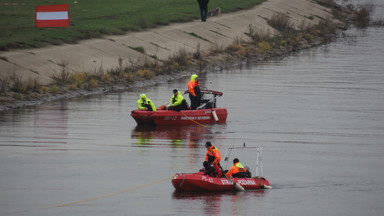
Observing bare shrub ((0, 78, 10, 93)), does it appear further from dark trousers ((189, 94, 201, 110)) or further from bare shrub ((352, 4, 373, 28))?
bare shrub ((352, 4, 373, 28))

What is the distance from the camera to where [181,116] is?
1390 inches

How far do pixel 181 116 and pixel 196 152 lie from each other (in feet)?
18.1

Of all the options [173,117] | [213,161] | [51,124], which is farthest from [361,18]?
[213,161]

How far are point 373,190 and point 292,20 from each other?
58.4m

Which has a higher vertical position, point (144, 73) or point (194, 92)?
point (144, 73)

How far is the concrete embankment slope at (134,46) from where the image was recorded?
45219 millimetres

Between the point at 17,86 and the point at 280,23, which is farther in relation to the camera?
the point at 280,23

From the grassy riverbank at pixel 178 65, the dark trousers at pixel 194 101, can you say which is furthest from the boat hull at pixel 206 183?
the grassy riverbank at pixel 178 65

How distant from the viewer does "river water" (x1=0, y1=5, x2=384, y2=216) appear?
22984 millimetres

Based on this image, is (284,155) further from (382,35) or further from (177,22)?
(382,35)

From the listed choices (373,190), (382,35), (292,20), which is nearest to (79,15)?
(292,20)

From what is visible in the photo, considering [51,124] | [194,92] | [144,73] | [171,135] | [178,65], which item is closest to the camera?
[171,135]

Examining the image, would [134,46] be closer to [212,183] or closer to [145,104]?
[145,104]

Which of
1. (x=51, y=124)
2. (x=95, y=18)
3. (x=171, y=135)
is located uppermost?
(x=95, y=18)
